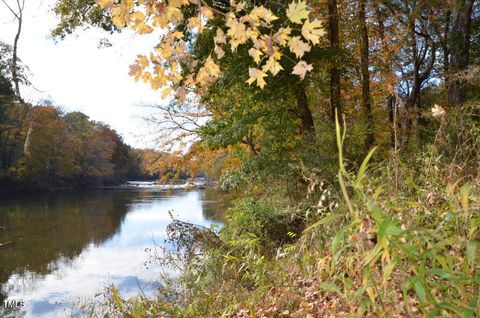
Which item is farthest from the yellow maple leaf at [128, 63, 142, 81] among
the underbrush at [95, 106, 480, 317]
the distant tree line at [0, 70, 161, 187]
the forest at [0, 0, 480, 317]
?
the distant tree line at [0, 70, 161, 187]

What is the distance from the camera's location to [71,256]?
A: 13406 millimetres

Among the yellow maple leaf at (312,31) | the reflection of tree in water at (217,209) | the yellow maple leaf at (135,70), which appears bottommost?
the reflection of tree in water at (217,209)

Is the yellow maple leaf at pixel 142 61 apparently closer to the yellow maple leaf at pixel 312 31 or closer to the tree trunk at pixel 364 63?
the yellow maple leaf at pixel 312 31

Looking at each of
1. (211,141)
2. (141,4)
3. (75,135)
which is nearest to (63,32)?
(211,141)

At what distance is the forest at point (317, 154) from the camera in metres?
1.93

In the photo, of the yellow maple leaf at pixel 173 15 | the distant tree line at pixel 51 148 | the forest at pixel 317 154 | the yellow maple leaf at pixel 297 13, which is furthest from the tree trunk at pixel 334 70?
the distant tree line at pixel 51 148

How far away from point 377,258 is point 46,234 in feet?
56.2

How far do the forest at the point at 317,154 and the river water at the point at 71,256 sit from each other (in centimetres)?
168

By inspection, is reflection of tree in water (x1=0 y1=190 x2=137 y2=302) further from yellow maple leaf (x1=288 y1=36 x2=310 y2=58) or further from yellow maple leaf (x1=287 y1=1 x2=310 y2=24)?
yellow maple leaf (x1=287 y1=1 x2=310 y2=24)

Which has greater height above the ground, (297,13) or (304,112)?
(304,112)

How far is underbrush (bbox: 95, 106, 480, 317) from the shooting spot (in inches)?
66.7

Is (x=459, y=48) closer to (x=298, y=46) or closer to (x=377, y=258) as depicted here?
(x=298, y=46)

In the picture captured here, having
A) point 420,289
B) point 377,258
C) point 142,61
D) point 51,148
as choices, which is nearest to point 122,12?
point 142,61

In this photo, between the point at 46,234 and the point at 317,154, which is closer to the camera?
the point at 317,154
